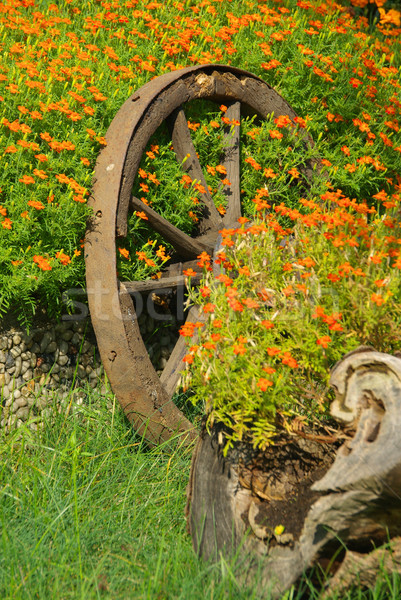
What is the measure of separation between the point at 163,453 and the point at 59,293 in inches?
37.4

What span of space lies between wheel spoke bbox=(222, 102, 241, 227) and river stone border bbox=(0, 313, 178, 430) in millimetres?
922

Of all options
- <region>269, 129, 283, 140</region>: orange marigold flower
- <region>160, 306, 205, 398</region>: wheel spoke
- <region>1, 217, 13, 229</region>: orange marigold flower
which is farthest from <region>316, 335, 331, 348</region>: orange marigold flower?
<region>269, 129, 283, 140</region>: orange marigold flower

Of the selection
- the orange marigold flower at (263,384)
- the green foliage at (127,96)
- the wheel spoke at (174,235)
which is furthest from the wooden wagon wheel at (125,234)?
the orange marigold flower at (263,384)

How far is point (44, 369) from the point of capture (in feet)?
10.9

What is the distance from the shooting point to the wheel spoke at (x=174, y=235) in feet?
11.1

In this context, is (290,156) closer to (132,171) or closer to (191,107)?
(191,107)

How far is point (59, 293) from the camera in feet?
10.6

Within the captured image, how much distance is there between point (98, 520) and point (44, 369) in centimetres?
103

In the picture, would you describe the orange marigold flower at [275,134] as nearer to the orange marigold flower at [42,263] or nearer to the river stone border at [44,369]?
the river stone border at [44,369]

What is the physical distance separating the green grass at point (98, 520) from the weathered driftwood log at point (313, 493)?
0.31 feet

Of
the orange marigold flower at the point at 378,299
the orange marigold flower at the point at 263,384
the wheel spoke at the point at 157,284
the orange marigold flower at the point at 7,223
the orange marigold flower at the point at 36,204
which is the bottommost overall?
the wheel spoke at the point at 157,284

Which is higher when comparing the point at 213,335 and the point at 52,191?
the point at 52,191

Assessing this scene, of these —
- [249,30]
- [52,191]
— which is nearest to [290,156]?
[249,30]

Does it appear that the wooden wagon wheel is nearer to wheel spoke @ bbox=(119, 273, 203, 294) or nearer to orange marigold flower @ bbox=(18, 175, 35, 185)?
wheel spoke @ bbox=(119, 273, 203, 294)
